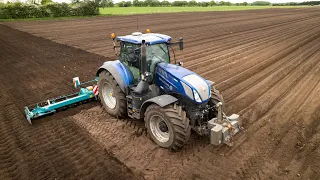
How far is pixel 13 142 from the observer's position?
5.66 metres

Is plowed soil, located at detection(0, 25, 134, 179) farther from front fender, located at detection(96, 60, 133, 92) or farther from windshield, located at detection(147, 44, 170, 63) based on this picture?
windshield, located at detection(147, 44, 170, 63)

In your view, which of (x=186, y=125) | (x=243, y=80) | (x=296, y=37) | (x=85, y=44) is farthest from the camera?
(x=296, y=37)

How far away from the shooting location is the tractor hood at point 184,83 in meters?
5.23

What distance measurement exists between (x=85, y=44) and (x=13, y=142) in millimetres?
12050

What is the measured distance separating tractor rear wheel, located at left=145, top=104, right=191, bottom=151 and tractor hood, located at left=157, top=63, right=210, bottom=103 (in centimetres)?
43

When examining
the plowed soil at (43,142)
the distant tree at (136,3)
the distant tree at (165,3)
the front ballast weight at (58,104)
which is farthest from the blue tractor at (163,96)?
the distant tree at (165,3)

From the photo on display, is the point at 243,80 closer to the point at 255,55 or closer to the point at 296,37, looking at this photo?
the point at 255,55

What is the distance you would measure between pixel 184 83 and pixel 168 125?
95 centimetres

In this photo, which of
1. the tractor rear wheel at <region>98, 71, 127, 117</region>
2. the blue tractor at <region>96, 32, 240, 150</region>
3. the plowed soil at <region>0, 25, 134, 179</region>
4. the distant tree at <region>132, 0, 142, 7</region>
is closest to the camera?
the plowed soil at <region>0, 25, 134, 179</region>

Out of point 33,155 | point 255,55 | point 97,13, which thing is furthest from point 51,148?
point 97,13

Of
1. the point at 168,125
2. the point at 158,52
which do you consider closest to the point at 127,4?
the point at 158,52

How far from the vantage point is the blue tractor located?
5.01m

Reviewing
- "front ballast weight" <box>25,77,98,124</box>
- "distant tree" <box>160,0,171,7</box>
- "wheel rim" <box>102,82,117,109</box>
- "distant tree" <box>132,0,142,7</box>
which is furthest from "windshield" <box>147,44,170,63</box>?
"distant tree" <box>160,0,171,7</box>

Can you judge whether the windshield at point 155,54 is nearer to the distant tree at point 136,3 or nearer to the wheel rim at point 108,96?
the wheel rim at point 108,96
